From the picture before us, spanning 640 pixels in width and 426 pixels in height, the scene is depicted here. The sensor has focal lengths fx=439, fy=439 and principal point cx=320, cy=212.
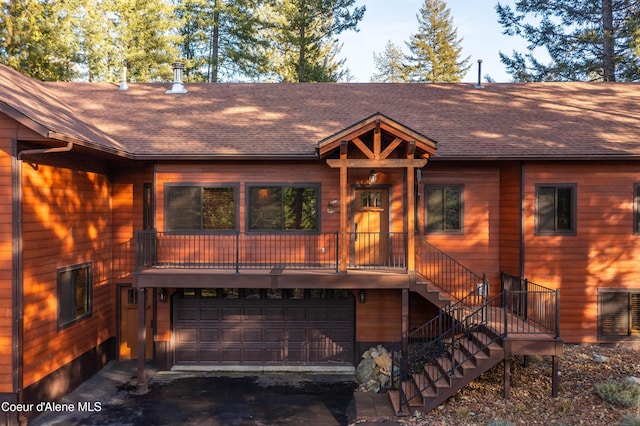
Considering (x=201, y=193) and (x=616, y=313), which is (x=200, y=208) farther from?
(x=616, y=313)

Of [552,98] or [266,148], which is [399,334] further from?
[552,98]

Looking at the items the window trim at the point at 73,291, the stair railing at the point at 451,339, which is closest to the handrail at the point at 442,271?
the stair railing at the point at 451,339

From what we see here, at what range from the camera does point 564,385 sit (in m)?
9.43

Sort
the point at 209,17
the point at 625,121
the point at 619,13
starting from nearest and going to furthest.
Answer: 1. the point at 625,121
2. the point at 619,13
3. the point at 209,17

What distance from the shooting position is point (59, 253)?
988cm

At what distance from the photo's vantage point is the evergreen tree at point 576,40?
21.6m

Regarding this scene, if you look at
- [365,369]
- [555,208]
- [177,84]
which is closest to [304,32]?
[177,84]

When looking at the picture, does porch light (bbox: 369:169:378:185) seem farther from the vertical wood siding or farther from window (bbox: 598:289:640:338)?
the vertical wood siding

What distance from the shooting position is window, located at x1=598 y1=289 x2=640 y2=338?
11.6 meters

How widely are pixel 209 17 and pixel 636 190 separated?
23656mm

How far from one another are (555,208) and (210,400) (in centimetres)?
992

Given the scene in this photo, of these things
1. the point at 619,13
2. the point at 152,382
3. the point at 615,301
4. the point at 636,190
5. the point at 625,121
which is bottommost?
the point at 152,382

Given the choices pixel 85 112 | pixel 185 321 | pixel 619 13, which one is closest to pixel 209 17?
pixel 85 112

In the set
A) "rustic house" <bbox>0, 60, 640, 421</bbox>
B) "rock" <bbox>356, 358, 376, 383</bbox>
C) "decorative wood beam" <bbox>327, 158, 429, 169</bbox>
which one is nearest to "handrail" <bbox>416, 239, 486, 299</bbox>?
"rustic house" <bbox>0, 60, 640, 421</bbox>
